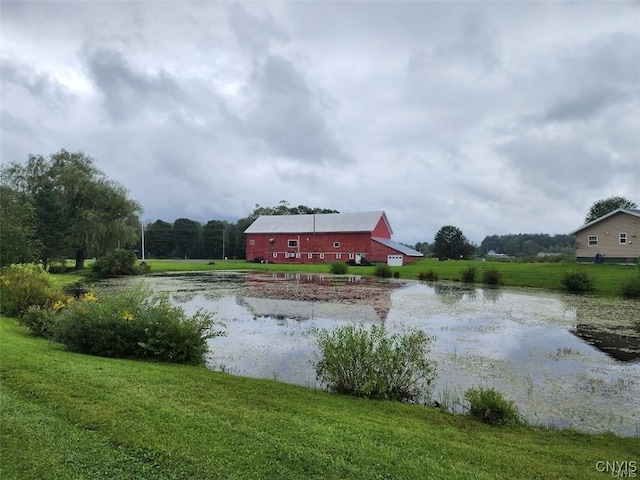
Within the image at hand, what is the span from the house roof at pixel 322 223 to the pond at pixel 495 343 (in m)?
32.4

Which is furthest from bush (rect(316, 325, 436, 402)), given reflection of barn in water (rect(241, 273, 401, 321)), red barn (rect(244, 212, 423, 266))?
red barn (rect(244, 212, 423, 266))

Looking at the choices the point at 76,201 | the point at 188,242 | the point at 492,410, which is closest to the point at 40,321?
the point at 492,410

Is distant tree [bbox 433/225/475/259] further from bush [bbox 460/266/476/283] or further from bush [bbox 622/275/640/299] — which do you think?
bush [bbox 622/275/640/299]

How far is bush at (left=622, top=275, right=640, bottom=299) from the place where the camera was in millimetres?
19250

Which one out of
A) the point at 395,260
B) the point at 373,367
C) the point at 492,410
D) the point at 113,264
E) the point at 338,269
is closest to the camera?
the point at 492,410

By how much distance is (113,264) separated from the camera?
3228 cm

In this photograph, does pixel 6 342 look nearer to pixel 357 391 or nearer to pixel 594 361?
pixel 357 391

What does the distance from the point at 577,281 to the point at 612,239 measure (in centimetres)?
1567

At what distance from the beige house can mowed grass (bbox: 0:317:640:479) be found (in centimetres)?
3500

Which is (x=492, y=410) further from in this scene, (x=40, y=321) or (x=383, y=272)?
(x=383, y=272)

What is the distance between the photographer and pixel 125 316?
279 inches

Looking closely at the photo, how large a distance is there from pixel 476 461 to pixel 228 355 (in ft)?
18.8

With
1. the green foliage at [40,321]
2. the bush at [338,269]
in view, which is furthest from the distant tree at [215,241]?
the green foliage at [40,321]

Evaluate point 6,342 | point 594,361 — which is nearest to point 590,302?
point 594,361
